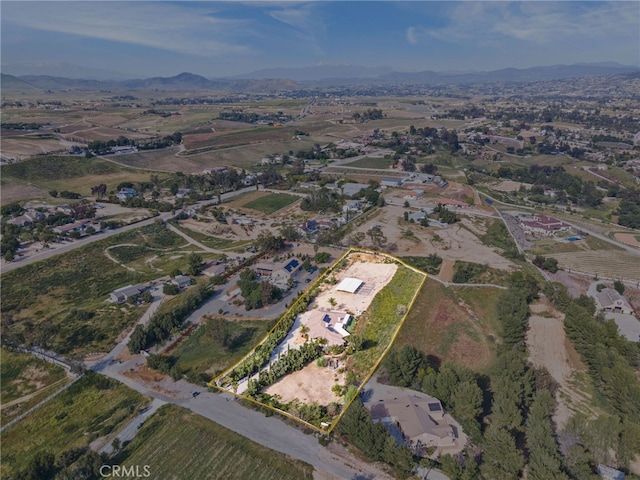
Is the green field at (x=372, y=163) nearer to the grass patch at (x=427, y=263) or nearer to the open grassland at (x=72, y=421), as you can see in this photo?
the grass patch at (x=427, y=263)

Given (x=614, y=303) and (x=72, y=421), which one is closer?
(x=72, y=421)

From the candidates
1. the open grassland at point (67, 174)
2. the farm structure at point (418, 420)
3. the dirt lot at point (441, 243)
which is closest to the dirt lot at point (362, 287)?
the farm structure at point (418, 420)

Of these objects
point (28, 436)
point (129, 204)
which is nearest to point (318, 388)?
point (28, 436)

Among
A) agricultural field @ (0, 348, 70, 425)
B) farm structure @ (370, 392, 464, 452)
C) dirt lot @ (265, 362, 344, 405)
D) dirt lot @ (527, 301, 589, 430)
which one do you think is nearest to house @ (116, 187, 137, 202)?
agricultural field @ (0, 348, 70, 425)

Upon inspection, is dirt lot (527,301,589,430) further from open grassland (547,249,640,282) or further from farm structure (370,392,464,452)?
open grassland (547,249,640,282)

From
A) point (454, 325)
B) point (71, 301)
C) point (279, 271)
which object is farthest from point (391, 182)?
point (71, 301)

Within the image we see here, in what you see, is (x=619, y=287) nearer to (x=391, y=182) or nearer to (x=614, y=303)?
(x=614, y=303)
